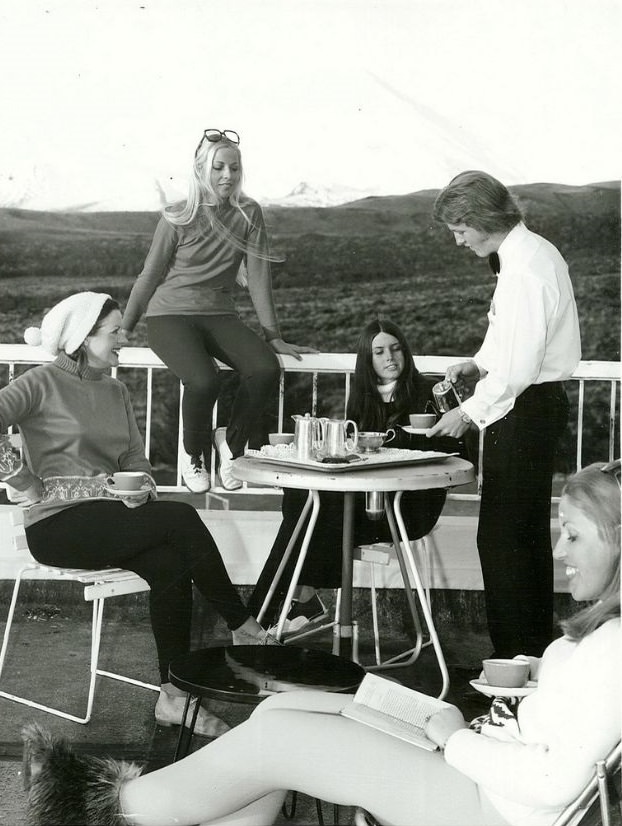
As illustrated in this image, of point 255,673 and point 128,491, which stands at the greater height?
point 128,491

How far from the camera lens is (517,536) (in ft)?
10.9

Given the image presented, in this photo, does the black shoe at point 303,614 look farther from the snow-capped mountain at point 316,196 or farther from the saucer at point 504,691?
the saucer at point 504,691

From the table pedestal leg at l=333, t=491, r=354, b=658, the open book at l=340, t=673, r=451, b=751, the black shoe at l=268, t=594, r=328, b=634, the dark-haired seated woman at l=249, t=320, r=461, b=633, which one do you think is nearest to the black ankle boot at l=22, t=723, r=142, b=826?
the open book at l=340, t=673, r=451, b=751

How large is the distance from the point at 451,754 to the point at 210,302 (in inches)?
93.1

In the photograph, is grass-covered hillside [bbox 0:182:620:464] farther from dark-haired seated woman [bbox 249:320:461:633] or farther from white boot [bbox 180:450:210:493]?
white boot [bbox 180:450:210:493]

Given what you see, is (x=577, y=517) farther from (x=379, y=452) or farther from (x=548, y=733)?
(x=379, y=452)

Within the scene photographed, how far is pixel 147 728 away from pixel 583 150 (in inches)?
93.0

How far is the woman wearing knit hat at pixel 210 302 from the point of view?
372 cm

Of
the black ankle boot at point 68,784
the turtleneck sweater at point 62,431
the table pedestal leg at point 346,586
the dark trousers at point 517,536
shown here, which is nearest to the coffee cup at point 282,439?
the table pedestal leg at point 346,586

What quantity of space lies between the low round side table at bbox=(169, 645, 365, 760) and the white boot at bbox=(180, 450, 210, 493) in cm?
157

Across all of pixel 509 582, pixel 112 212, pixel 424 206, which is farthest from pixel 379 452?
pixel 112 212

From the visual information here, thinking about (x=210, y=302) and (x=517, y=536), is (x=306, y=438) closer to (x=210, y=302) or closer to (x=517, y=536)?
(x=517, y=536)

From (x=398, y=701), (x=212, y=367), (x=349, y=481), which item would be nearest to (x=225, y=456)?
(x=212, y=367)

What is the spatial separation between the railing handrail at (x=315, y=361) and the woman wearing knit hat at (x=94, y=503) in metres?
0.56
